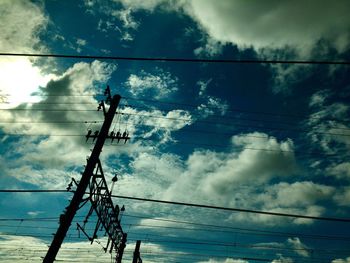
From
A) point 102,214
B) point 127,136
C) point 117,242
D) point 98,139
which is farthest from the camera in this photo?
point 117,242

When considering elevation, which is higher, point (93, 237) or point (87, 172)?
point (87, 172)

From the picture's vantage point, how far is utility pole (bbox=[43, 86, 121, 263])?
34.5 feet

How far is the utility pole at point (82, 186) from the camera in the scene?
34.5 ft

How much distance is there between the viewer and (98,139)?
509 inches

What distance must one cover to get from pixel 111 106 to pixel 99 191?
14.1ft

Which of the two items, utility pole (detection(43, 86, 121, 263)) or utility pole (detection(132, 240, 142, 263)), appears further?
utility pole (detection(132, 240, 142, 263))

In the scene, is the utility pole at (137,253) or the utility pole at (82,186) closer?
the utility pole at (82,186)

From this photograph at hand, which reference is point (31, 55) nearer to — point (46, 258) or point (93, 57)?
point (93, 57)

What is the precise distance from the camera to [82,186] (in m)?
11.9

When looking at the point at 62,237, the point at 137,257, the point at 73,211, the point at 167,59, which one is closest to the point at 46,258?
the point at 62,237

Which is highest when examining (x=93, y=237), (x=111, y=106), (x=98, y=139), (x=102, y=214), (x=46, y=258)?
(x=111, y=106)

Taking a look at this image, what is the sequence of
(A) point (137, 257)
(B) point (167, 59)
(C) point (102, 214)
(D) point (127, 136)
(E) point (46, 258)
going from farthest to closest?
(A) point (137, 257), (C) point (102, 214), (D) point (127, 136), (E) point (46, 258), (B) point (167, 59)

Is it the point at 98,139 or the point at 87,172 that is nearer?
the point at 87,172

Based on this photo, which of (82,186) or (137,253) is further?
(137,253)
